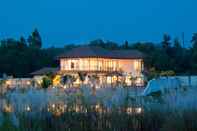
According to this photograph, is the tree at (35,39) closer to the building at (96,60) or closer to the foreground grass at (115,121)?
the building at (96,60)

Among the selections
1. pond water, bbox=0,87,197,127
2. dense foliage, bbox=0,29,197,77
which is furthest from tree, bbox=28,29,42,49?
pond water, bbox=0,87,197,127

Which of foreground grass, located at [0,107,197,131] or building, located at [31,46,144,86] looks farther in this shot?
building, located at [31,46,144,86]

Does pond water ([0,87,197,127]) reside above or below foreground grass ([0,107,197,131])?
above

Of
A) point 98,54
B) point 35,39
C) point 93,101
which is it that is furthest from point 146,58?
point 93,101

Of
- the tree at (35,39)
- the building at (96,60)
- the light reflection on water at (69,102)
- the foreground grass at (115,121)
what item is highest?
the tree at (35,39)

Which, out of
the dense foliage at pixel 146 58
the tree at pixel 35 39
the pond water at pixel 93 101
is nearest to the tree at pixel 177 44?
the dense foliage at pixel 146 58

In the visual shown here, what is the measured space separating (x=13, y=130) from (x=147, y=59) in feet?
199

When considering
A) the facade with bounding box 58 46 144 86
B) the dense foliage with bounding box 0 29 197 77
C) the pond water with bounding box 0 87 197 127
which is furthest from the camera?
the facade with bounding box 58 46 144 86

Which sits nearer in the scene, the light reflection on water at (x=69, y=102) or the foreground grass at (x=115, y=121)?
the foreground grass at (x=115, y=121)

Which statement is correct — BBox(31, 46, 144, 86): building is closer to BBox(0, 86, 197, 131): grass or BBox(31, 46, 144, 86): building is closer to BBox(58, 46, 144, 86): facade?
BBox(58, 46, 144, 86): facade

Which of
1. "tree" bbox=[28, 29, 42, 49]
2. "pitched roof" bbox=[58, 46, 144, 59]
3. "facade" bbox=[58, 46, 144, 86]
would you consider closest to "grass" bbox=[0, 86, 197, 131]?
"facade" bbox=[58, 46, 144, 86]

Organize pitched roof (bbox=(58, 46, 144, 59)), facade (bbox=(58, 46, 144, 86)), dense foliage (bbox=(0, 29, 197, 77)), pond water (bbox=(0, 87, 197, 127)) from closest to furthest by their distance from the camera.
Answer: pond water (bbox=(0, 87, 197, 127)) < dense foliage (bbox=(0, 29, 197, 77)) < facade (bbox=(58, 46, 144, 86)) < pitched roof (bbox=(58, 46, 144, 59))

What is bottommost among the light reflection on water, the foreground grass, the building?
the foreground grass

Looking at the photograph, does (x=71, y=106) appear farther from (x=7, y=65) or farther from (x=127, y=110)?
(x=7, y=65)
